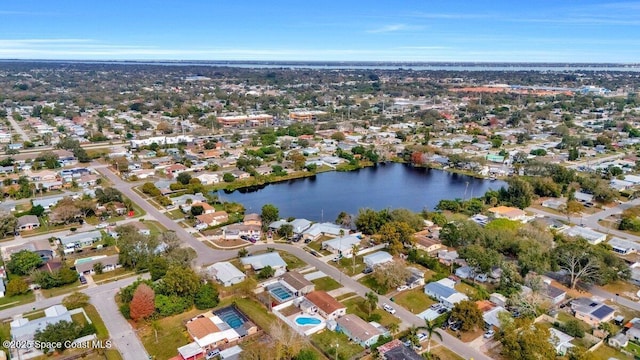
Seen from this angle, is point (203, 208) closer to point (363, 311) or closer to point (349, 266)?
point (349, 266)

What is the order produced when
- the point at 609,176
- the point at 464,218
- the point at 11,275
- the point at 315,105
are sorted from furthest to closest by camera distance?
the point at 315,105, the point at 609,176, the point at 464,218, the point at 11,275

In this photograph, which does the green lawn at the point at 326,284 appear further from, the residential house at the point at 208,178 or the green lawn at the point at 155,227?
the residential house at the point at 208,178

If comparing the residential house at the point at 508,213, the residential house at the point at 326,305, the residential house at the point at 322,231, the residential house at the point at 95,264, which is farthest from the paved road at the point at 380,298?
the residential house at the point at 508,213

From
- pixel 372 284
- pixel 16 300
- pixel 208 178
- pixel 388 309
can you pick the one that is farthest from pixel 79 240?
pixel 388 309

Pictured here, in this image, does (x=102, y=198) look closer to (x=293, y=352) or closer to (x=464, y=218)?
(x=293, y=352)

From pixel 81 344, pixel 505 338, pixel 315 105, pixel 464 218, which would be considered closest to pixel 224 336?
pixel 81 344
